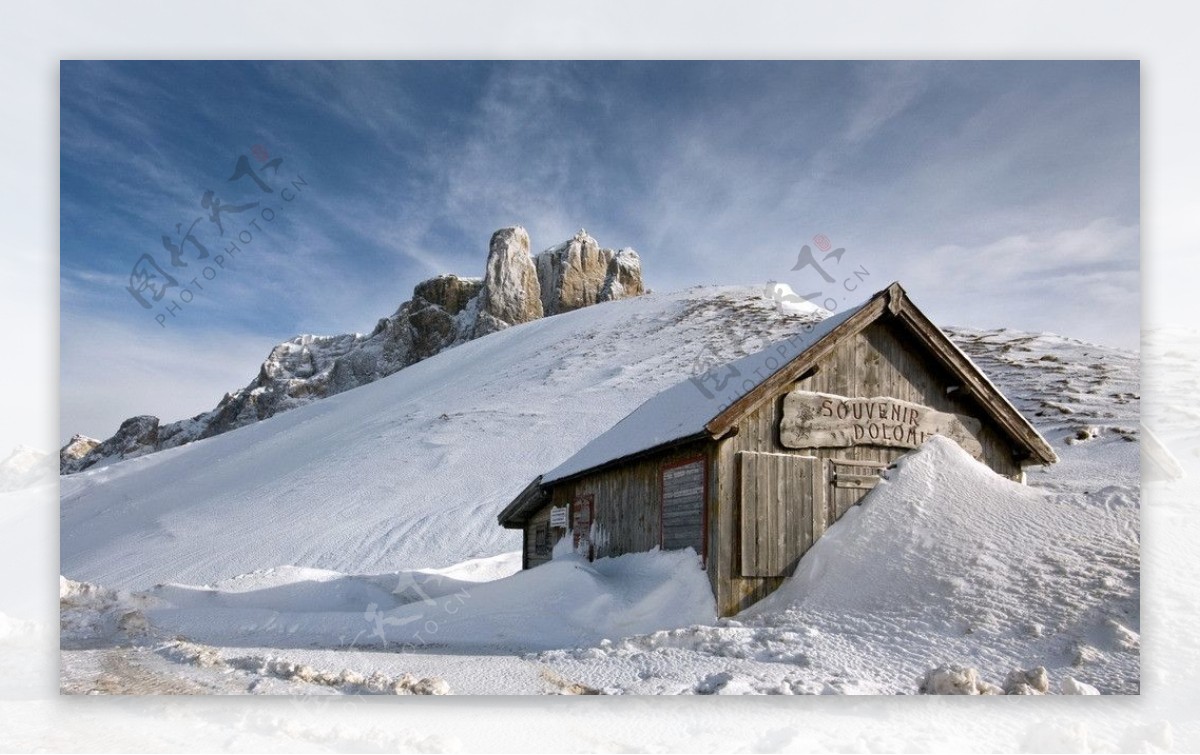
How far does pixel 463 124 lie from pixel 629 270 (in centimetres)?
7783

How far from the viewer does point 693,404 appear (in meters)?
12.5

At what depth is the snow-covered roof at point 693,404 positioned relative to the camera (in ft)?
36.4

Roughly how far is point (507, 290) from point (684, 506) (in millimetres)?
74979

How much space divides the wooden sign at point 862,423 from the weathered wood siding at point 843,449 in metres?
0.11

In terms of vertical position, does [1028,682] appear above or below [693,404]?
below

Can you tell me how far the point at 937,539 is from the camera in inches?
394

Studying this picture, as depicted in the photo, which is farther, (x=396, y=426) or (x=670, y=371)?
(x=670, y=371)

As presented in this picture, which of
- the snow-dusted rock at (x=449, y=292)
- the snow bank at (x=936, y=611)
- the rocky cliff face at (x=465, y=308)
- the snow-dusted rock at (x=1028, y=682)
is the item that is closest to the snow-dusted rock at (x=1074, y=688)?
the snow bank at (x=936, y=611)

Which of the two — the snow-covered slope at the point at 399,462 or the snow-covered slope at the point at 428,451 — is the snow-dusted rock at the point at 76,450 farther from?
the snow-covered slope at the point at 428,451

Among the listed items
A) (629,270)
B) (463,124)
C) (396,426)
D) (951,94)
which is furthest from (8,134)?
(629,270)

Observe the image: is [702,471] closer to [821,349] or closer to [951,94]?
[821,349]

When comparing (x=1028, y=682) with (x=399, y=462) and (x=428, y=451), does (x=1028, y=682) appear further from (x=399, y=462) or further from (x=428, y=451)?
(x=428, y=451)

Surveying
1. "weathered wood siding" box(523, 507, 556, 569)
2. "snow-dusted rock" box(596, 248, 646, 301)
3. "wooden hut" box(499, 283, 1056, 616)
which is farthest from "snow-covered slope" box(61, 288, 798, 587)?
"snow-dusted rock" box(596, 248, 646, 301)

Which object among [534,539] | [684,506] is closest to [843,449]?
[684,506]
